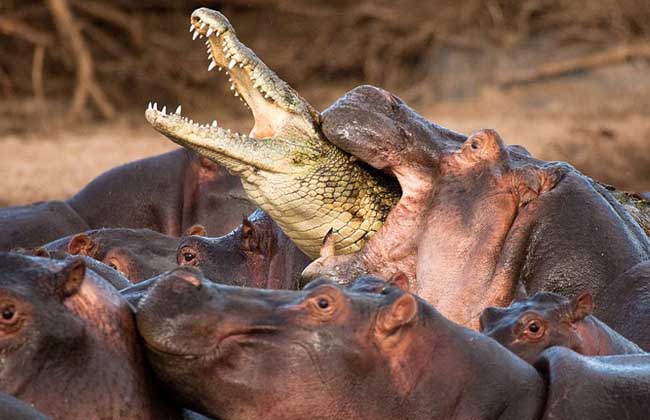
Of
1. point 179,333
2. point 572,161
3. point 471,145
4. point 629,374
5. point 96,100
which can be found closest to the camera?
point 179,333

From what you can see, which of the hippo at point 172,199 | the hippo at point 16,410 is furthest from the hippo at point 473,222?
the hippo at point 172,199

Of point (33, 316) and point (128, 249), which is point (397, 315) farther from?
point (128, 249)

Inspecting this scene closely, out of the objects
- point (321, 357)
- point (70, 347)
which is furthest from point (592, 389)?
point (70, 347)

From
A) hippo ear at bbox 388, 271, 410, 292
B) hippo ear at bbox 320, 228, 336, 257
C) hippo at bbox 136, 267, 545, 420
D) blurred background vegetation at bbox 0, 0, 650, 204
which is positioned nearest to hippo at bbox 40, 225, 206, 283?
hippo ear at bbox 320, 228, 336, 257

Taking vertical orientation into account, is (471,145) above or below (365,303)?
above

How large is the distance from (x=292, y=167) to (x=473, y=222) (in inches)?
24.3

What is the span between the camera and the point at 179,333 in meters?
3.41

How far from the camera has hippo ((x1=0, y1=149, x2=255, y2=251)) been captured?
6711 mm

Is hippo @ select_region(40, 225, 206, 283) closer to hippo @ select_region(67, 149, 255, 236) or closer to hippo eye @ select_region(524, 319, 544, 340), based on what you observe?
hippo @ select_region(67, 149, 255, 236)

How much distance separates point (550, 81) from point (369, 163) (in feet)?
29.3

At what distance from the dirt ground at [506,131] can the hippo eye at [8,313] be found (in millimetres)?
6295

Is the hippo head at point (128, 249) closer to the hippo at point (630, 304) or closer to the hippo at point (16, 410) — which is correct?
the hippo at point (630, 304)

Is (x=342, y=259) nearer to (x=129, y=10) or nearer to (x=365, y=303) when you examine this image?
(x=365, y=303)

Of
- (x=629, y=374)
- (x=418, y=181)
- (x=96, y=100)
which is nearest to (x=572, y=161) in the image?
(x=96, y=100)
